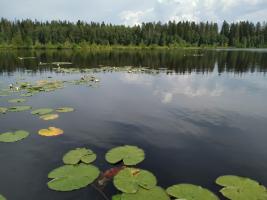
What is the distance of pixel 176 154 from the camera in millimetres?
10273

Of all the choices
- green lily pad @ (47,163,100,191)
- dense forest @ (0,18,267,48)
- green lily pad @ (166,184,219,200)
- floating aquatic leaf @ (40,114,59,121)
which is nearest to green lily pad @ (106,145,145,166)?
green lily pad @ (47,163,100,191)

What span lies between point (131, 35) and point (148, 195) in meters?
132

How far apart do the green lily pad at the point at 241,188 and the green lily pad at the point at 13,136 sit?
27.6 ft

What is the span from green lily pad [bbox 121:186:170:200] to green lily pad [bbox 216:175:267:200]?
1760mm

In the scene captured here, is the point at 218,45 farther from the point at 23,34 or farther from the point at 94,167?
the point at 94,167

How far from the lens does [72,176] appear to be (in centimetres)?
813

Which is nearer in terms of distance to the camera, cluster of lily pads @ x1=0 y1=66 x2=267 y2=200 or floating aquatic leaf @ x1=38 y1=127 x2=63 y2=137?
cluster of lily pads @ x1=0 y1=66 x2=267 y2=200

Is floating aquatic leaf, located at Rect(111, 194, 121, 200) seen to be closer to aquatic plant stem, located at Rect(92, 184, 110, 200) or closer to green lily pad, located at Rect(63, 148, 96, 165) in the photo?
aquatic plant stem, located at Rect(92, 184, 110, 200)

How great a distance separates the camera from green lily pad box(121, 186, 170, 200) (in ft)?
22.9

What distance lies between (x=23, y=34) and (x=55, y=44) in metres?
16.9

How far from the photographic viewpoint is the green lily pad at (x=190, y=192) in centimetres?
708

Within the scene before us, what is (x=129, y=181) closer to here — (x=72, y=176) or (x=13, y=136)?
(x=72, y=176)

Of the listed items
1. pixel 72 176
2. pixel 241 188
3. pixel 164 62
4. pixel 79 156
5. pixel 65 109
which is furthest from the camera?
pixel 164 62

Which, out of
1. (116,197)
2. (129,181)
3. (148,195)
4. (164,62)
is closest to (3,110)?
(129,181)
